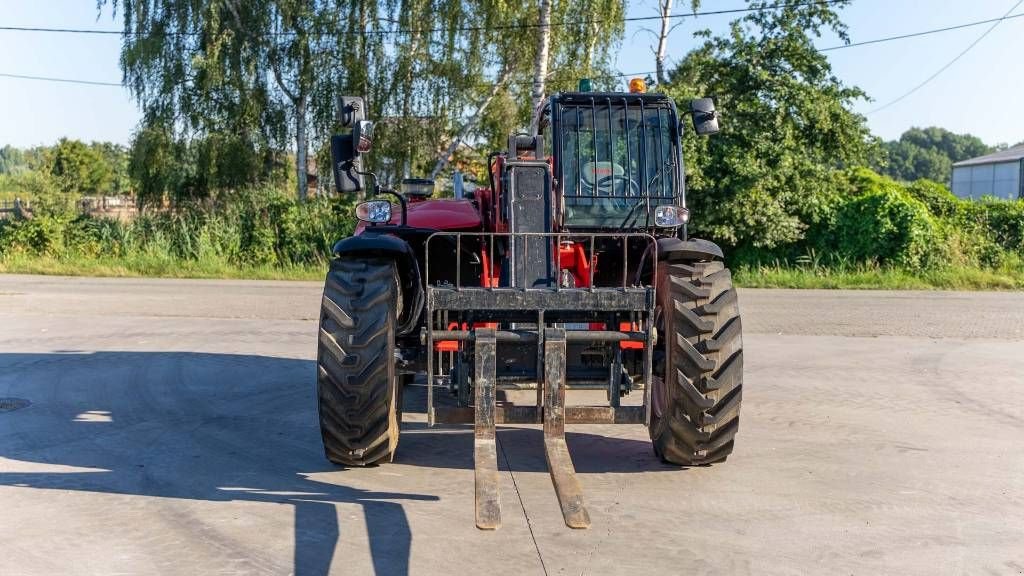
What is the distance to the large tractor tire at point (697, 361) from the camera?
21.1 ft

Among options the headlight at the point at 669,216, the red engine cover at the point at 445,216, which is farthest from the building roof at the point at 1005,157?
the headlight at the point at 669,216

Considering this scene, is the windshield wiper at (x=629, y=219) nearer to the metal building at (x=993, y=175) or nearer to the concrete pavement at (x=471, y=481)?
the concrete pavement at (x=471, y=481)

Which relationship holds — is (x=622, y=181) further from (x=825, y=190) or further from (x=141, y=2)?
(x=141, y=2)

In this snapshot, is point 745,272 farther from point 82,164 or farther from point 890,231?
point 82,164

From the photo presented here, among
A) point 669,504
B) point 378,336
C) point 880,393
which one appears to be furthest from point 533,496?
point 880,393

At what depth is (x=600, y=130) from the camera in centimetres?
801

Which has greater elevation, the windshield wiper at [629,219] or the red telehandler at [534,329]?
the windshield wiper at [629,219]

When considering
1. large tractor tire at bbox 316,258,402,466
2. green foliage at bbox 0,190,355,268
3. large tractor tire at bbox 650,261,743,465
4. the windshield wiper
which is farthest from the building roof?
large tractor tire at bbox 316,258,402,466

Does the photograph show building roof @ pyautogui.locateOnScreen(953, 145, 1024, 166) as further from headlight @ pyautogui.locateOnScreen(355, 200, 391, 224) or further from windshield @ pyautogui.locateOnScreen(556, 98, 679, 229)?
headlight @ pyautogui.locateOnScreen(355, 200, 391, 224)

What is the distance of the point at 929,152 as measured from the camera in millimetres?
122625

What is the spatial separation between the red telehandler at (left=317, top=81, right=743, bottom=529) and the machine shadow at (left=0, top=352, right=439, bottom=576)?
0.57m

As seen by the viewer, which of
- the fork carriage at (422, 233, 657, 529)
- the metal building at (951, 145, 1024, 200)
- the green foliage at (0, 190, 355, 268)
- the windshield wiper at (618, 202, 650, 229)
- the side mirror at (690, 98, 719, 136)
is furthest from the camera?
the metal building at (951, 145, 1024, 200)

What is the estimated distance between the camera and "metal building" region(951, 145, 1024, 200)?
5884 centimetres

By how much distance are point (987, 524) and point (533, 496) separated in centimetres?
263
